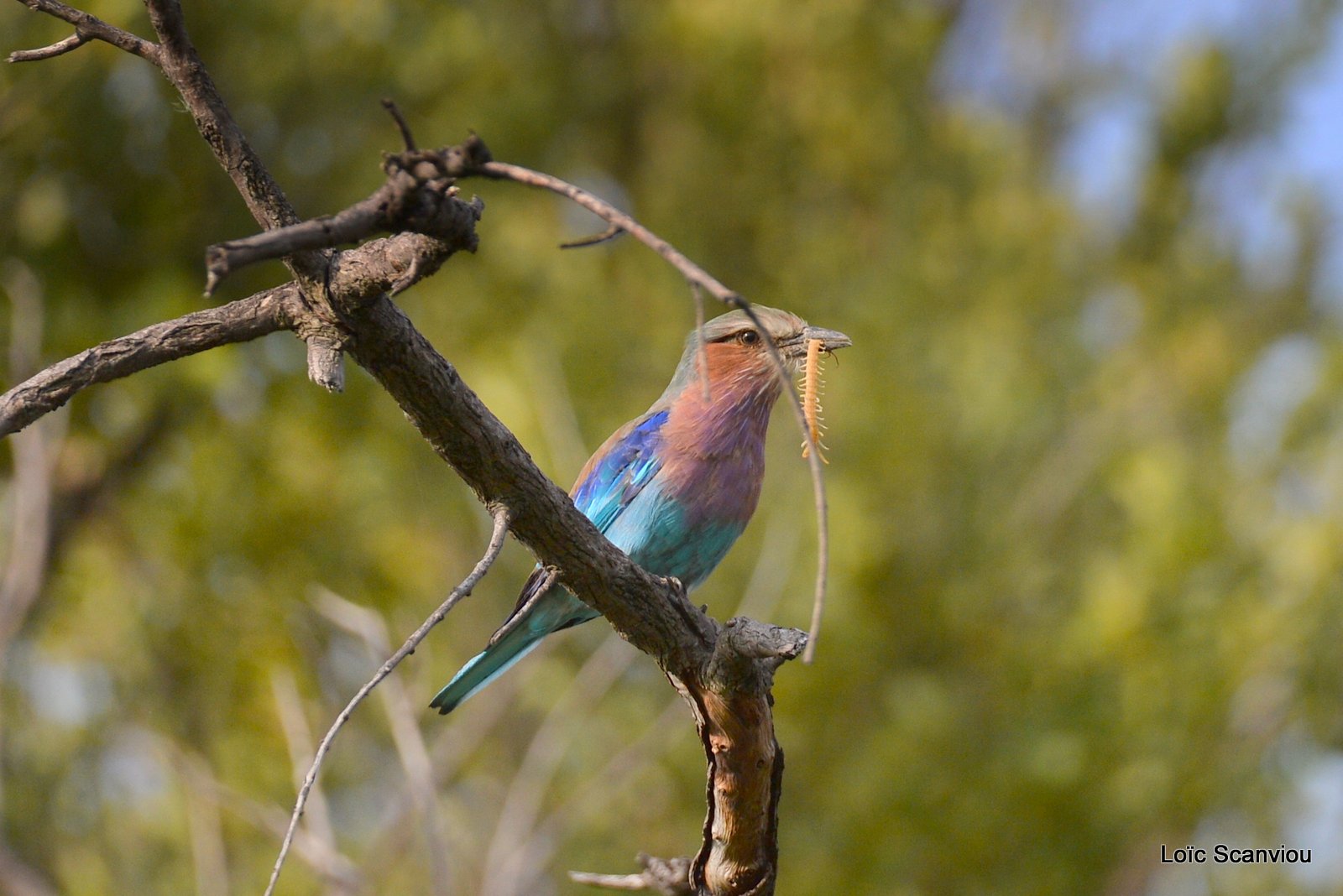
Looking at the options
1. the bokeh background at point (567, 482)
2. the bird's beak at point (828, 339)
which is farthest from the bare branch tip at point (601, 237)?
the bokeh background at point (567, 482)

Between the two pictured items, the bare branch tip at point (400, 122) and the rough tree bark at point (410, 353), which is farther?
the rough tree bark at point (410, 353)

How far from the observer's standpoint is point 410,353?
2203 millimetres

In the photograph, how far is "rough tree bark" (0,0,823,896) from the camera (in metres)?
1.82

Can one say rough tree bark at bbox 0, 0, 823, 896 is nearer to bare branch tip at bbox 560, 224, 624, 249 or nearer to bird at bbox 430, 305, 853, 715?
bare branch tip at bbox 560, 224, 624, 249

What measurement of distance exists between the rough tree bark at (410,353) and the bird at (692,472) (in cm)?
88

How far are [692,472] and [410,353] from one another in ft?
5.87

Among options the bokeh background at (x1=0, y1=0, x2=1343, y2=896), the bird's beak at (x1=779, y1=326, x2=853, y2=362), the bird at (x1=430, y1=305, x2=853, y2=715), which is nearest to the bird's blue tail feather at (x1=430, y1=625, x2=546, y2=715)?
the bird at (x1=430, y1=305, x2=853, y2=715)

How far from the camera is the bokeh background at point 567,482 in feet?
24.5

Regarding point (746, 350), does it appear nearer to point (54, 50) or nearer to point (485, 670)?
point (485, 670)

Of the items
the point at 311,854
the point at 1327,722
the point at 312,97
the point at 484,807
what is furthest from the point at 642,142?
the point at 311,854

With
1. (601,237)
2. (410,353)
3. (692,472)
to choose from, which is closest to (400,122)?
(601,237)

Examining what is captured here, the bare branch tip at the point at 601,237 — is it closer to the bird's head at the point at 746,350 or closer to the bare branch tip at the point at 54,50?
the bare branch tip at the point at 54,50

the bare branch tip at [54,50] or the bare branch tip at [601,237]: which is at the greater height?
the bare branch tip at [54,50]

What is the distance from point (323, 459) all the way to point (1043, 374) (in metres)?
5.02
